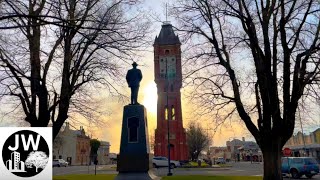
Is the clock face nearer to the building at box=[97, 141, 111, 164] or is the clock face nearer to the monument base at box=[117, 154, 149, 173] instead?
the monument base at box=[117, 154, 149, 173]

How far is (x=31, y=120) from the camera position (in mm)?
17547

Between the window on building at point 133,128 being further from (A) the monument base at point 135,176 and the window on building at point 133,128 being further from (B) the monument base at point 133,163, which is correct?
(A) the monument base at point 135,176

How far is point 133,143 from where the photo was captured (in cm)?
1530

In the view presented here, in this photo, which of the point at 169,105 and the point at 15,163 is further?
the point at 169,105

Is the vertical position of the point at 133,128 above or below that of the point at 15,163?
above

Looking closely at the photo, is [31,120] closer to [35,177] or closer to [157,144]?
[35,177]

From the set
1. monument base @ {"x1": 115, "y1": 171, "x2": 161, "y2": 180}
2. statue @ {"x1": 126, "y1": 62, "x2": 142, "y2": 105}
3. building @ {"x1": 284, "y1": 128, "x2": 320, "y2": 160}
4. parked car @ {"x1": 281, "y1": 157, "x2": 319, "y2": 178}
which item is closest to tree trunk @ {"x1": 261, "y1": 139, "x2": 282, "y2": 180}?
monument base @ {"x1": 115, "y1": 171, "x2": 161, "y2": 180}

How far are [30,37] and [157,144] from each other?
163 feet

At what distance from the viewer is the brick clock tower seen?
63125 mm

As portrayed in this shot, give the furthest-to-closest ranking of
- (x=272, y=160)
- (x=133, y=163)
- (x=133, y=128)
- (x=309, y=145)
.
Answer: (x=309, y=145) → (x=272, y=160) → (x=133, y=128) → (x=133, y=163)

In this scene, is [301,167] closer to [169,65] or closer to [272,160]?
[272,160]

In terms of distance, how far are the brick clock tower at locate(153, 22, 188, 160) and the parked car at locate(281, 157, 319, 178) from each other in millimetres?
34840

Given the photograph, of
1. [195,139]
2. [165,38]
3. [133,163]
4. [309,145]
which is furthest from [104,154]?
[133,163]

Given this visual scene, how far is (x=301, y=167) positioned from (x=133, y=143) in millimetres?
17204
